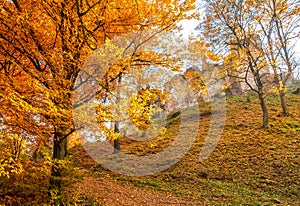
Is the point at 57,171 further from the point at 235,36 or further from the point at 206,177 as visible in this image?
the point at 235,36

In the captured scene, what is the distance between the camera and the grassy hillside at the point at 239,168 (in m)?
6.24

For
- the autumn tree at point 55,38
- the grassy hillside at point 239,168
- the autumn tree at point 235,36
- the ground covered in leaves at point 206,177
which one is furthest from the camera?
the autumn tree at point 235,36

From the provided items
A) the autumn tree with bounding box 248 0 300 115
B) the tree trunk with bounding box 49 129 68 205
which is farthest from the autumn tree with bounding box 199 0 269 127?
the tree trunk with bounding box 49 129 68 205

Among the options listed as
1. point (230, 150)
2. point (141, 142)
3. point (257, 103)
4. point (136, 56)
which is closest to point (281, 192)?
point (230, 150)

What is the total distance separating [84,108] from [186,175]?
222 inches

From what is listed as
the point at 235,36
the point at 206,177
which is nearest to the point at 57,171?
the point at 206,177

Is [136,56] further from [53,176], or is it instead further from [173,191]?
[173,191]

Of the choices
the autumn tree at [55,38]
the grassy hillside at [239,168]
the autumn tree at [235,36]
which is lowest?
the grassy hillside at [239,168]

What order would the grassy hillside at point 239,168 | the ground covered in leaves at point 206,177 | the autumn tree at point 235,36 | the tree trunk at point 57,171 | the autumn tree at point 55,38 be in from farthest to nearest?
the autumn tree at point 235,36
the grassy hillside at point 239,168
the ground covered in leaves at point 206,177
the tree trunk at point 57,171
the autumn tree at point 55,38

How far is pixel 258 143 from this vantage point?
896cm

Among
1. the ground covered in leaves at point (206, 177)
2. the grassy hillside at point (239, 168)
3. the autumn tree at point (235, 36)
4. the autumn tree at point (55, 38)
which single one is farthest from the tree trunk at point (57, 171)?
the autumn tree at point (235, 36)

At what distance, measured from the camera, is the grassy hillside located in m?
6.24

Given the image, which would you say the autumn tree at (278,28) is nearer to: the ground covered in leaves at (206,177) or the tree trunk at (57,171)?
the ground covered in leaves at (206,177)

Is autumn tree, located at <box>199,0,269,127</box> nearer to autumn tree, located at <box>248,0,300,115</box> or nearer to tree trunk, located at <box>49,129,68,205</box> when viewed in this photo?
autumn tree, located at <box>248,0,300,115</box>
